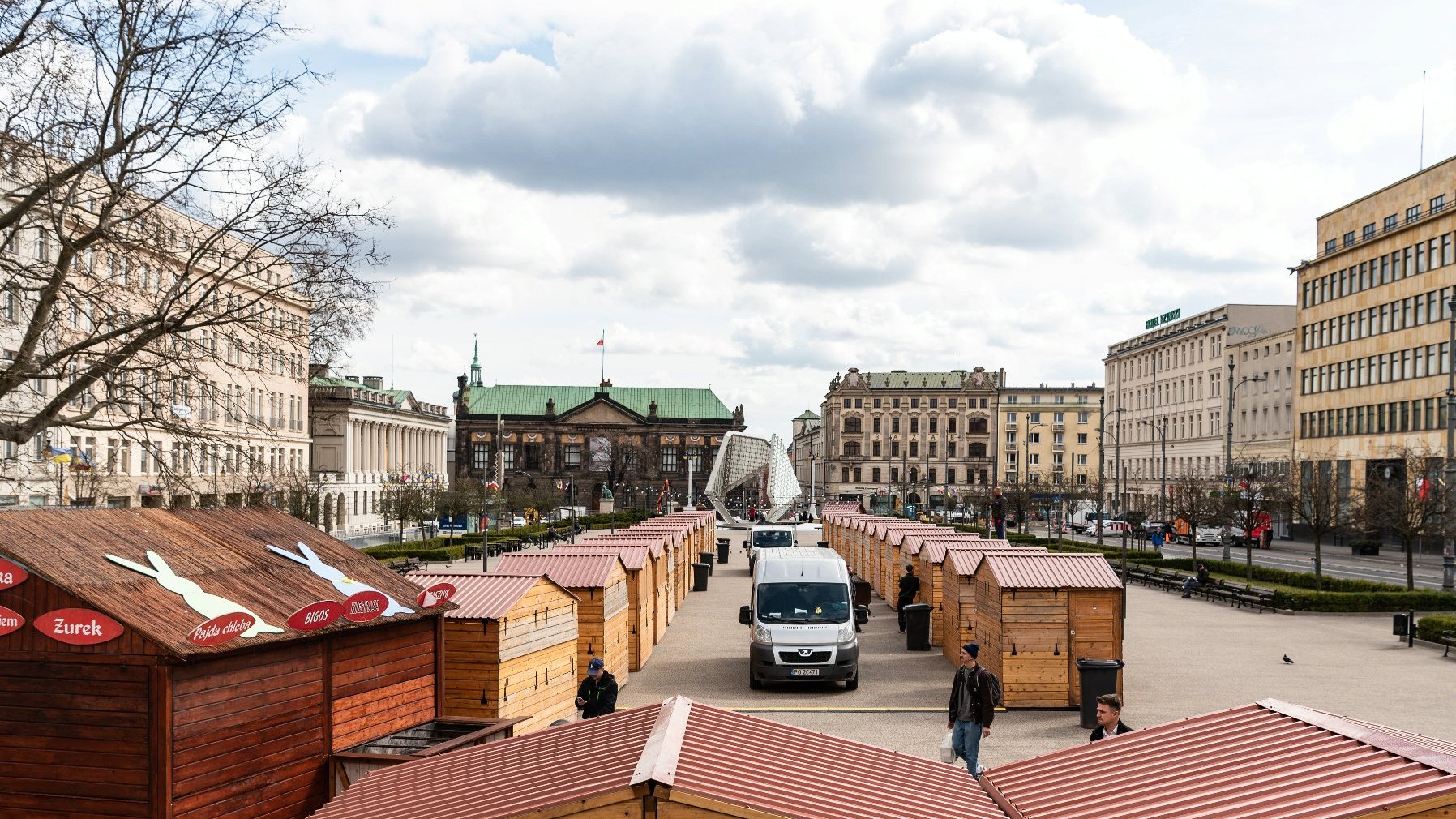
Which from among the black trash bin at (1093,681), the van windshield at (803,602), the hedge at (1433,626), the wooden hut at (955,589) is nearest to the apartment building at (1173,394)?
the hedge at (1433,626)

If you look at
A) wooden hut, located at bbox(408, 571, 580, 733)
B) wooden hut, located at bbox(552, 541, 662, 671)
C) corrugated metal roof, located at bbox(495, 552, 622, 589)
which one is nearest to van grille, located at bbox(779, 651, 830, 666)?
corrugated metal roof, located at bbox(495, 552, 622, 589)

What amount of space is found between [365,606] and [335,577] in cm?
113

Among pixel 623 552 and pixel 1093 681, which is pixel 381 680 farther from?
pixel 623 552

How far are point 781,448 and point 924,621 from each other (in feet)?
179

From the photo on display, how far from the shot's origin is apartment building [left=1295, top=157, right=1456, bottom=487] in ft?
195

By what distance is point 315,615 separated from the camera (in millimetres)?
11406

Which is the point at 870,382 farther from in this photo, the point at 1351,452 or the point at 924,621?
the point at 924,621

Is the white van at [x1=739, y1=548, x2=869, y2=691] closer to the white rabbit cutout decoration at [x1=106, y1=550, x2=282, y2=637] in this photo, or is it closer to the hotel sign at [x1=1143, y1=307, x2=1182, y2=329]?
the white rabbit cutout decoration at [x1=106, y1=550, x2=282, y2=637]

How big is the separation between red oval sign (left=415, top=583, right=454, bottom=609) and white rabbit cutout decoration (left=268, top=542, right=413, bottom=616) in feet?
0.98

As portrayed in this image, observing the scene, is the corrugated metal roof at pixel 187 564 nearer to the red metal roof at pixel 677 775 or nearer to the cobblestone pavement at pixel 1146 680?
the red metal roof at pixel 677 775

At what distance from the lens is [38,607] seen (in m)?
10.1

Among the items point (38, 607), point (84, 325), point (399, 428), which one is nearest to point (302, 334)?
point (38, 607)

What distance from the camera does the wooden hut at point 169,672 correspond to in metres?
9.78

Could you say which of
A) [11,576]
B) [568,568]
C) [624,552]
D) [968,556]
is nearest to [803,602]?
[968,556]
